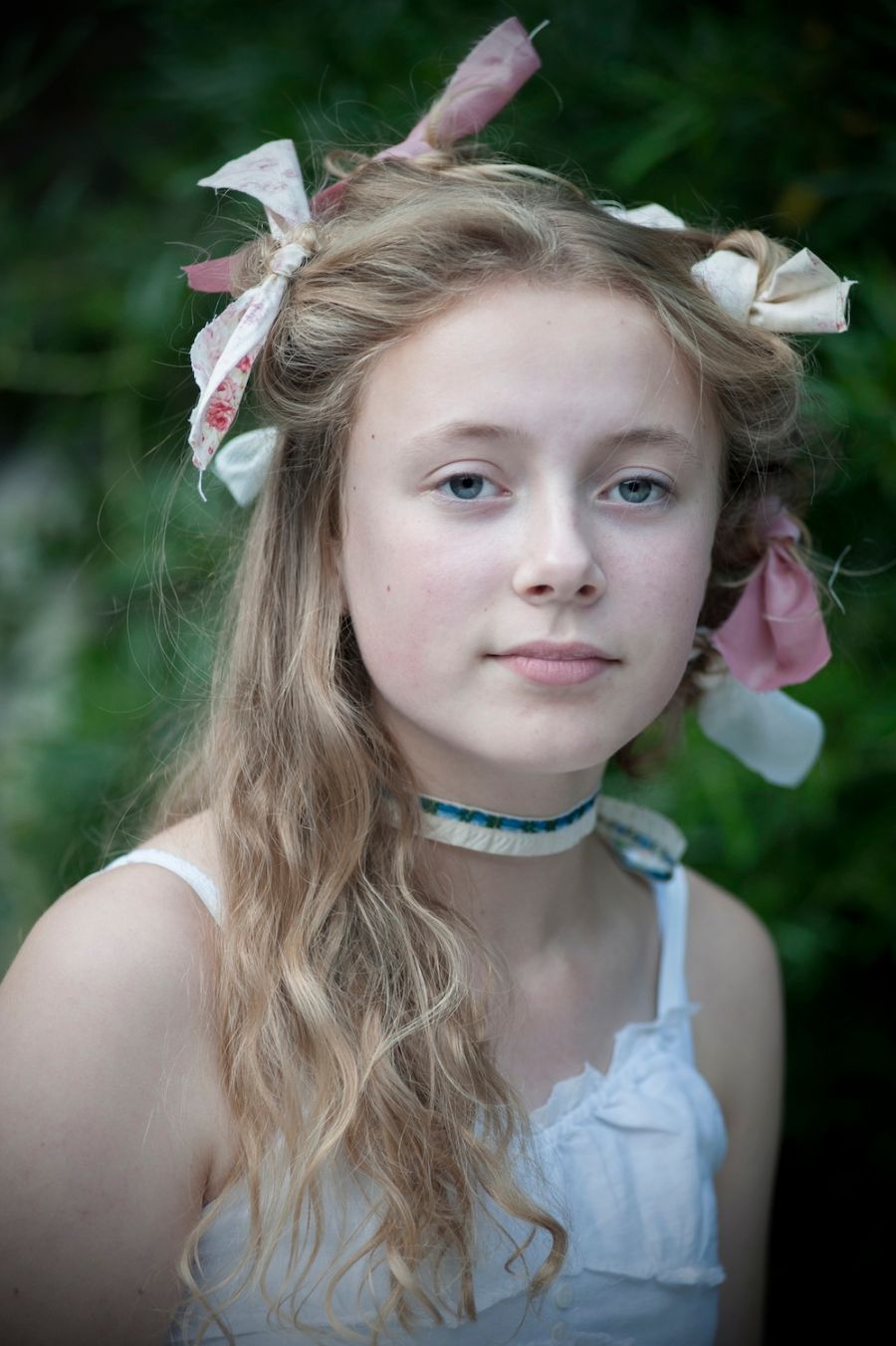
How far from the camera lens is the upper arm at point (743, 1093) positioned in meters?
1.45

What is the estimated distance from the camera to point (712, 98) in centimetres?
196

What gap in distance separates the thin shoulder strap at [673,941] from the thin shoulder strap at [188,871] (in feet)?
1.67

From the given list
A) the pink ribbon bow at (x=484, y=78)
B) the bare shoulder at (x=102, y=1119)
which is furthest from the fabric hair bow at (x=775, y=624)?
the bare shoulder at (x=102, y=1119)

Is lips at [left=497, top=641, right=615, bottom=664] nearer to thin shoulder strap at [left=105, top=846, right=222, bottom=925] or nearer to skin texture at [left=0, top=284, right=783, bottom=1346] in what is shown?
skin texture at [left=0, top=284, right=783, bottom=1346]

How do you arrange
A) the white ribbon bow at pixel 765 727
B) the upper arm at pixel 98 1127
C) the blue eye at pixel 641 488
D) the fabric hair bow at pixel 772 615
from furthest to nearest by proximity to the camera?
the white ribbon bow at pixel 765 727, the fabric hair bow at pixel 772 615, the blue eye at pixel 641 488, the upper arm at pixel 98 1127

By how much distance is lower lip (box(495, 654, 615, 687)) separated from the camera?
1109 millimetres

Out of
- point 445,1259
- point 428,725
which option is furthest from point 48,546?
point 445,1259

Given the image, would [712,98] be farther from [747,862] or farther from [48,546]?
[48,546]


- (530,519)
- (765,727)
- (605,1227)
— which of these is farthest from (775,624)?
(605,1227)

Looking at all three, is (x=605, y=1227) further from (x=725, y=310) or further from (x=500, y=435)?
(x=725, y=310)

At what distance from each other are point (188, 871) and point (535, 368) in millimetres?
536

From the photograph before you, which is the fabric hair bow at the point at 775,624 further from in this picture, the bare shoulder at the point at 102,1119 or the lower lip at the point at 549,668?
the bare shoulder at the point at 102,1119

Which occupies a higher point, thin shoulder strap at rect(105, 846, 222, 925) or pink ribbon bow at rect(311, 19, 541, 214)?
pink ribbon bow at rect(311, 19, 541, 214)

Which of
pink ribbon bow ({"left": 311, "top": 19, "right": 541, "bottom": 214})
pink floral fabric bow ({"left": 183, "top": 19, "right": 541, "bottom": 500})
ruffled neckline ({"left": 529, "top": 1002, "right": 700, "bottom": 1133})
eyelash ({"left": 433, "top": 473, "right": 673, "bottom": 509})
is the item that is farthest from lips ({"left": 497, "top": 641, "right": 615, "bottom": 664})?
pink ribbon bow ({"left": 311, "top": 19, "right": 541, "bottom": 214})
